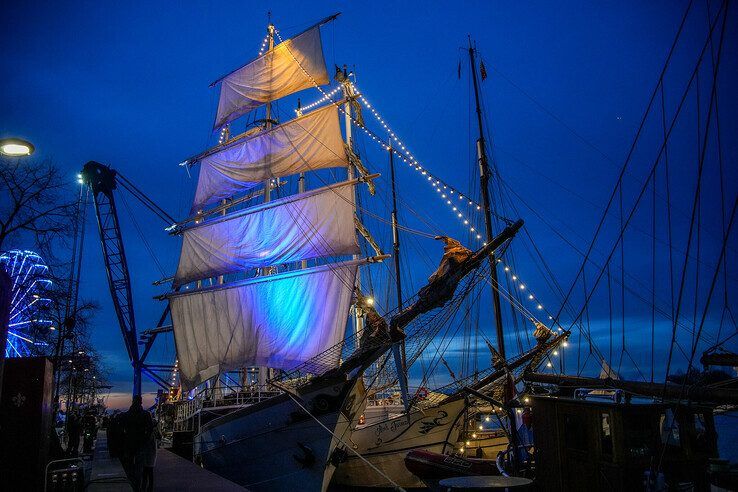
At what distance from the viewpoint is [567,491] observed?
804cm

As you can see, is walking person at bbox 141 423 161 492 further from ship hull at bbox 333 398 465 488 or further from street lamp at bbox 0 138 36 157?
ship hull at bbox 333 398 465 488

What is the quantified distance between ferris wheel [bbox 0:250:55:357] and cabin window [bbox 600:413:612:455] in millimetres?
18401

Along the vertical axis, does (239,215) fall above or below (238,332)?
above

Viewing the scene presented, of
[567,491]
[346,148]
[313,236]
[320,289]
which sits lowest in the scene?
[567,491]

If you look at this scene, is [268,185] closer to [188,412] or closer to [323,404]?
[188,412]

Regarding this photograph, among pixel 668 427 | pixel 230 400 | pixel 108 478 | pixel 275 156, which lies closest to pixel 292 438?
pixel 108 478

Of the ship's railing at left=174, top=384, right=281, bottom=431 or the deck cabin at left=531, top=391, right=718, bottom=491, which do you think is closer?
the deck cabin at left=531, top=391, right=718, bottom=491

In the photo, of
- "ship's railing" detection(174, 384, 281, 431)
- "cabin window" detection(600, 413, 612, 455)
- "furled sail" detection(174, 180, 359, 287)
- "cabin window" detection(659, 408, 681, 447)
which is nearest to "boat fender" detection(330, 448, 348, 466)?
"ship's railing" detection(174, 384, 281, 431)

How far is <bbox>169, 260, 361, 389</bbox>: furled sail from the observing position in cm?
2109

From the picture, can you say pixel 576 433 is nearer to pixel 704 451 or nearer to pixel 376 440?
pixel 704 451

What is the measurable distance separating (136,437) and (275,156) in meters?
21.0

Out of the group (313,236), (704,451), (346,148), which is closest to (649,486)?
(704,451)

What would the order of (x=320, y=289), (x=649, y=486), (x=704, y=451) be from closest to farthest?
(x=649, y=486), (x=704, y=451), (x=320, y=289)

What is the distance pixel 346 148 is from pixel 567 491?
2077cm
